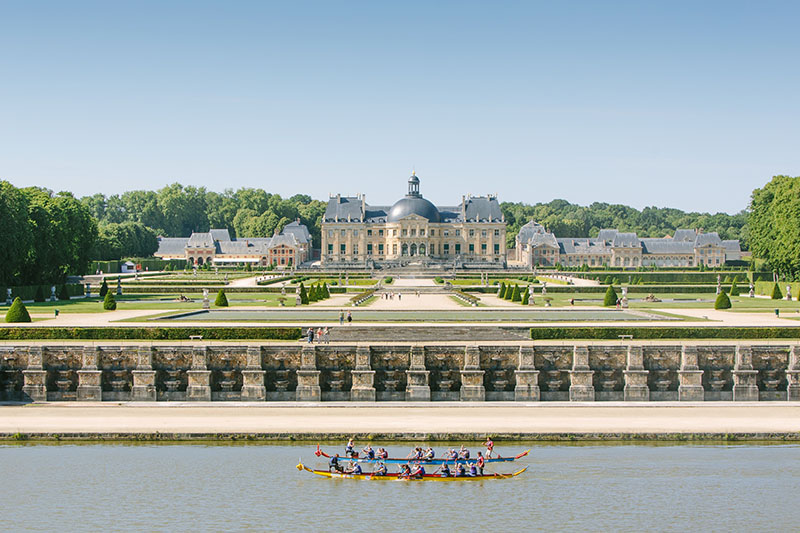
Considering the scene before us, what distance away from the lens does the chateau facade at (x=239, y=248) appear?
526 ft

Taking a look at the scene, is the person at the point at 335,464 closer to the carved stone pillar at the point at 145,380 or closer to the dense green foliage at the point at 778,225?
the carved stone pillar at the point at 145,380

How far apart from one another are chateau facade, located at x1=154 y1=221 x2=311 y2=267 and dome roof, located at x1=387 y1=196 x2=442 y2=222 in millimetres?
18185

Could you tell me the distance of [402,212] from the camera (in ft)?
509

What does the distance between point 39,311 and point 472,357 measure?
34814 mm

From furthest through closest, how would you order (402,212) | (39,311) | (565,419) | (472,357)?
(402,212)
(39,311)
(472,357)
(565,419)

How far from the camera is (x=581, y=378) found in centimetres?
3189

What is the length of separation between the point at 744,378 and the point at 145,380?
802 inches

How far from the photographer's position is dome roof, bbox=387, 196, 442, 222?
154750mm

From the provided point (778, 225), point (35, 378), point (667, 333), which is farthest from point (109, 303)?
point (778, 225)

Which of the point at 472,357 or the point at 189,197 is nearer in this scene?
the point at 472,357

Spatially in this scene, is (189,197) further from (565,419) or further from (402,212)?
(565,419)

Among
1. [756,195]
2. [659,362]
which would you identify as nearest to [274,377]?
[659,362]

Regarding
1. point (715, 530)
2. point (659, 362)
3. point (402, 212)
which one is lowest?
point (715, 530)

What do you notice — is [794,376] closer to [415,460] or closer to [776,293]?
[415,460]
